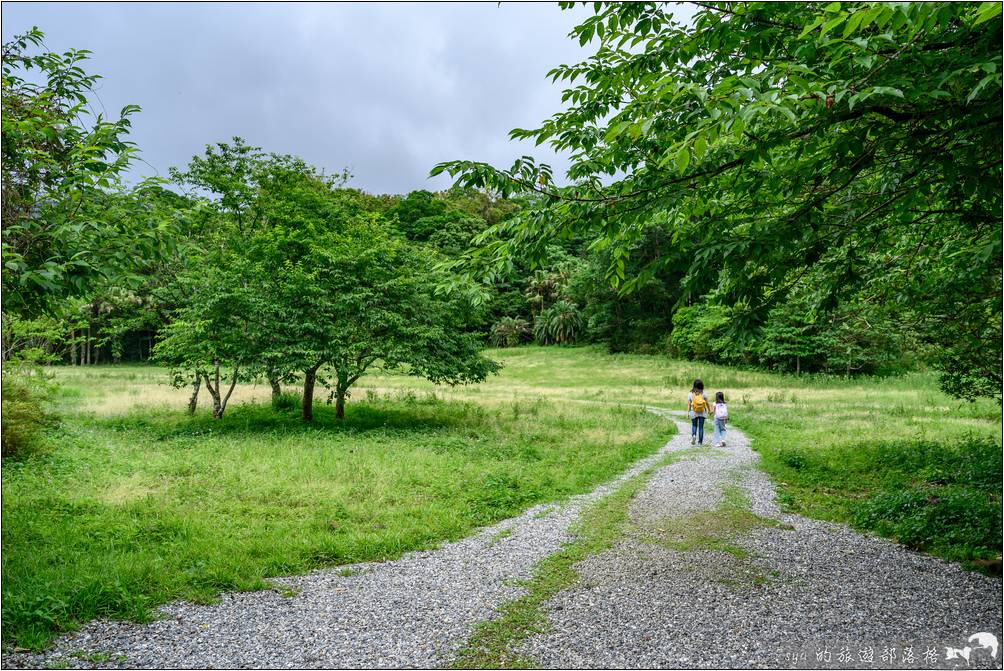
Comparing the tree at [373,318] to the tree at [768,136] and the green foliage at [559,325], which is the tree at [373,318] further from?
the green foliage at [559,325]

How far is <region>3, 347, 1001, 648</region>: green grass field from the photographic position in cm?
648

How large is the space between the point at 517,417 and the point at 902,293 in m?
13.9

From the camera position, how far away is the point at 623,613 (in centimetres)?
550

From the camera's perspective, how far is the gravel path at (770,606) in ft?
15.6

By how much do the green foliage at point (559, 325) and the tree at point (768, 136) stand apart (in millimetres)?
61133

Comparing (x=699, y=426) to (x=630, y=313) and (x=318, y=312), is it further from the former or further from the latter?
(x=630, y=313)

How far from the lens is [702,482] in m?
11.0

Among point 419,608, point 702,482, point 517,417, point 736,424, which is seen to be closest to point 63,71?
point 419,608

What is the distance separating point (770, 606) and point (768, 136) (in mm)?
4217

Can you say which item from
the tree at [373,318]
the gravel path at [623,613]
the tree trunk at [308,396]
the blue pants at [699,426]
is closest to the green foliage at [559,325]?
the tree at [373,318]

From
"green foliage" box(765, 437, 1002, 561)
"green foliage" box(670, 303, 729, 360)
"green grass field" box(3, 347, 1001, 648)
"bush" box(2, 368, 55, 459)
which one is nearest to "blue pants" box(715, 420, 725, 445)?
"green grass field" box(3, 347, 1001, 648)

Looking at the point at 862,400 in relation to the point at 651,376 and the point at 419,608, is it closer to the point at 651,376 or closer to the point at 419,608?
the point at 651,376

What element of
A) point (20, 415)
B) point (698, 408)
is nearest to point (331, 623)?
point (20, 415)

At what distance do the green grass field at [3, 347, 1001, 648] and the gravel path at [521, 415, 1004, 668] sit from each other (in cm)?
111
